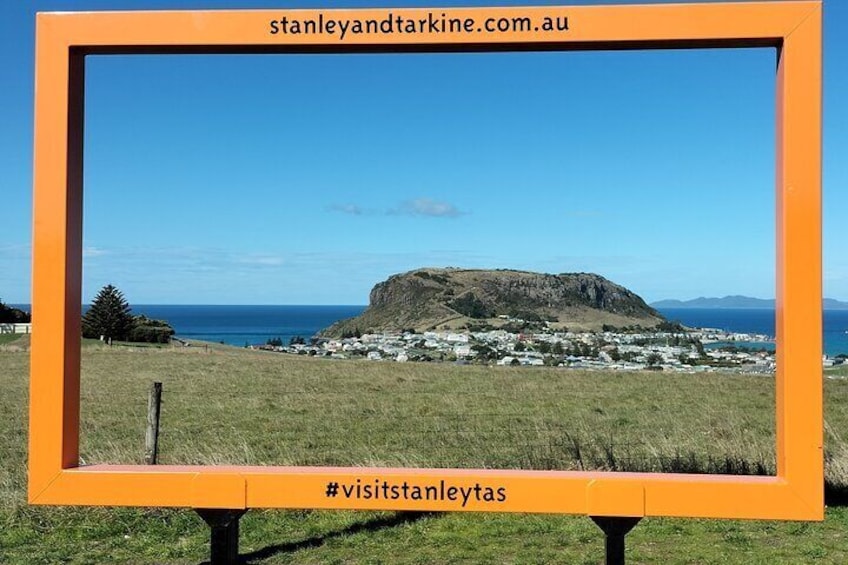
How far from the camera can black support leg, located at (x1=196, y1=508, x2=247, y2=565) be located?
458 cm

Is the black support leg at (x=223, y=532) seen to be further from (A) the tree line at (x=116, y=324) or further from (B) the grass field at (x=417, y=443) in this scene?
(A) the tree line at (x=116, y=324)

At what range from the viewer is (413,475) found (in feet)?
14.3

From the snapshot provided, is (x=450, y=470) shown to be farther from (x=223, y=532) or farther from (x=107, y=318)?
(x=107, y=318)

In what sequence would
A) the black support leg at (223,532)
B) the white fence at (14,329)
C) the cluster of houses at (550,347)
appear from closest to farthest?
the black support leg at (223,532)
the cluster of houses at (550,347)
the white fence at (14,329)

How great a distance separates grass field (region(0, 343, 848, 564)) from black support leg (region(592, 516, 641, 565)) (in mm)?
1990

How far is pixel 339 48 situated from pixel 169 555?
443 centimetres

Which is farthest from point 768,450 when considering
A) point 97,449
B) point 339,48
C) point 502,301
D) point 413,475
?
point 97,449

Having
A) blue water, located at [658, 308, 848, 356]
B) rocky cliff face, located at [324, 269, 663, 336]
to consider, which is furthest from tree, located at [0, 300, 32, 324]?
rocky cliff face, located at [324, 269, 663, 336]

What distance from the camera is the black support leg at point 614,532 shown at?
4.45 m

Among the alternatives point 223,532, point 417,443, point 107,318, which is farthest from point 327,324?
point 107,318

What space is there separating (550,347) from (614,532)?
3.23 m

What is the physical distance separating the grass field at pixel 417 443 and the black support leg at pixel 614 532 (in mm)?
1990

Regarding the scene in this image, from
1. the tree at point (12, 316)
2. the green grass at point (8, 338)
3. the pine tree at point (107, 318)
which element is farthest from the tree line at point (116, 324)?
the tree at point (12, 316)

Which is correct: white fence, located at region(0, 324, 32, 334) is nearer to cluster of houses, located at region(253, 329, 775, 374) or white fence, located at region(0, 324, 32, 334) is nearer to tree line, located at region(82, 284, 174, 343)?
tree line, located at region(82, 284, 174, 343)
